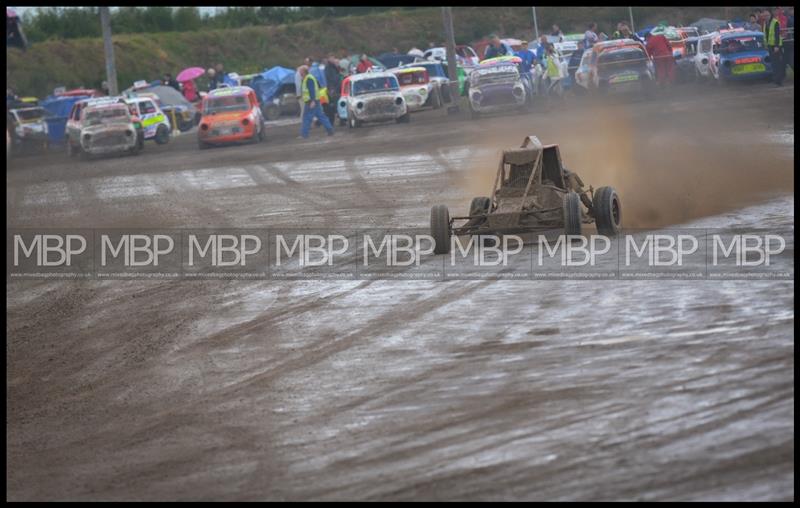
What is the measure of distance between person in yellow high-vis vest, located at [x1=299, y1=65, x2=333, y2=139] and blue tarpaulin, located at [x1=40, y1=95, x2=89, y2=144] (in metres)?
10.4

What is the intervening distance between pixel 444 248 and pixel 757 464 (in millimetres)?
7127

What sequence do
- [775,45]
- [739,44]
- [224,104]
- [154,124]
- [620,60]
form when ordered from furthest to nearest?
[154,124] → [224,104] → [620,60] → [739,44] → [775,45]

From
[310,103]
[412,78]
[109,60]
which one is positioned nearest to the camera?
[310,103]

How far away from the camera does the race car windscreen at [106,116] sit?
3095cm

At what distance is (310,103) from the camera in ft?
96.8

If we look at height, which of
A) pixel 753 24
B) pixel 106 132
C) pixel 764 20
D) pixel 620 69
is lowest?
pixel 106 132

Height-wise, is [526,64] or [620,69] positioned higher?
[526,64]

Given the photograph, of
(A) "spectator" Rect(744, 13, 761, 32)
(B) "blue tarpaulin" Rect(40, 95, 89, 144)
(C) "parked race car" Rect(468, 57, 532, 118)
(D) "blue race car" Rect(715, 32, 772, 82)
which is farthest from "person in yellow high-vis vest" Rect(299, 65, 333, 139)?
(A) "spectator" Rect(744, 13, 761, 32)

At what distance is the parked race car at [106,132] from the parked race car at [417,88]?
24.6 ft

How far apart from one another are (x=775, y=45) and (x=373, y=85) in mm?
9693

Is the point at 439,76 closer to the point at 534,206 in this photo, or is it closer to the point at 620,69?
the point at 620,69

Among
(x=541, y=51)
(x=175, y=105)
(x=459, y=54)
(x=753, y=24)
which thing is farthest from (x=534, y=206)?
(x=459, y=54)

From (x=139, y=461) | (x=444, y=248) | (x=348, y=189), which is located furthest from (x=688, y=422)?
(x=348, y=189)

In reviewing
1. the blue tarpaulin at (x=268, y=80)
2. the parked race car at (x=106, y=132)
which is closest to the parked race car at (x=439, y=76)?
the blue tarpaulin at (x=268, y=80)
